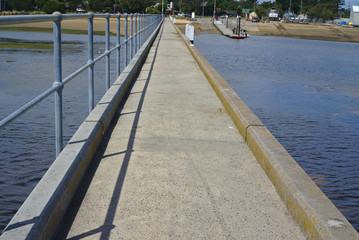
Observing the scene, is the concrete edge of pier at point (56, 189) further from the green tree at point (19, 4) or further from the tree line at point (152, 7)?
the tree line at point (152, 7)

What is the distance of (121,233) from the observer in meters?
3.55

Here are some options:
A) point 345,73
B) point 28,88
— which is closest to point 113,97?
point 28,88

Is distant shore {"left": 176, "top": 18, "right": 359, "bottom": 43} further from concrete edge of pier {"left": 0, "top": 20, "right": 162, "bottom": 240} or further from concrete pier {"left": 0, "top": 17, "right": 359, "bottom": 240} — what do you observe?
concrete edge of pier {"left": 0, "top": 20, "right": 162, "bottom": 240}

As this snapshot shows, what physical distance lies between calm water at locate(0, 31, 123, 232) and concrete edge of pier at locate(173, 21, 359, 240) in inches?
104

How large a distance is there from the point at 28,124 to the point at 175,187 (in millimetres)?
4847

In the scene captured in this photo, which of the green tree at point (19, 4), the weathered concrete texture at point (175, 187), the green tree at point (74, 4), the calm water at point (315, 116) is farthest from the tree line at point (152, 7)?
the weathered concrete texture at point (175, 187)

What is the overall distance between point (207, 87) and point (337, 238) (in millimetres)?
7285

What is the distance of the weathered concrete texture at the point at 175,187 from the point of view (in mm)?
3684

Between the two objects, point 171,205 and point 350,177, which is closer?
point 171,205

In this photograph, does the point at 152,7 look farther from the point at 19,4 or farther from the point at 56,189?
the point at 56,189

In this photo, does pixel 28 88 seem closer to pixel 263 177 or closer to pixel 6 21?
pixel 263 177

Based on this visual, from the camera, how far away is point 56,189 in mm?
3633

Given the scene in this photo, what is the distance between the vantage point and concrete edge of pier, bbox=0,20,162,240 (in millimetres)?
3062

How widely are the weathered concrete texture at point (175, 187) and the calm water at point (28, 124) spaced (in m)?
1.06
